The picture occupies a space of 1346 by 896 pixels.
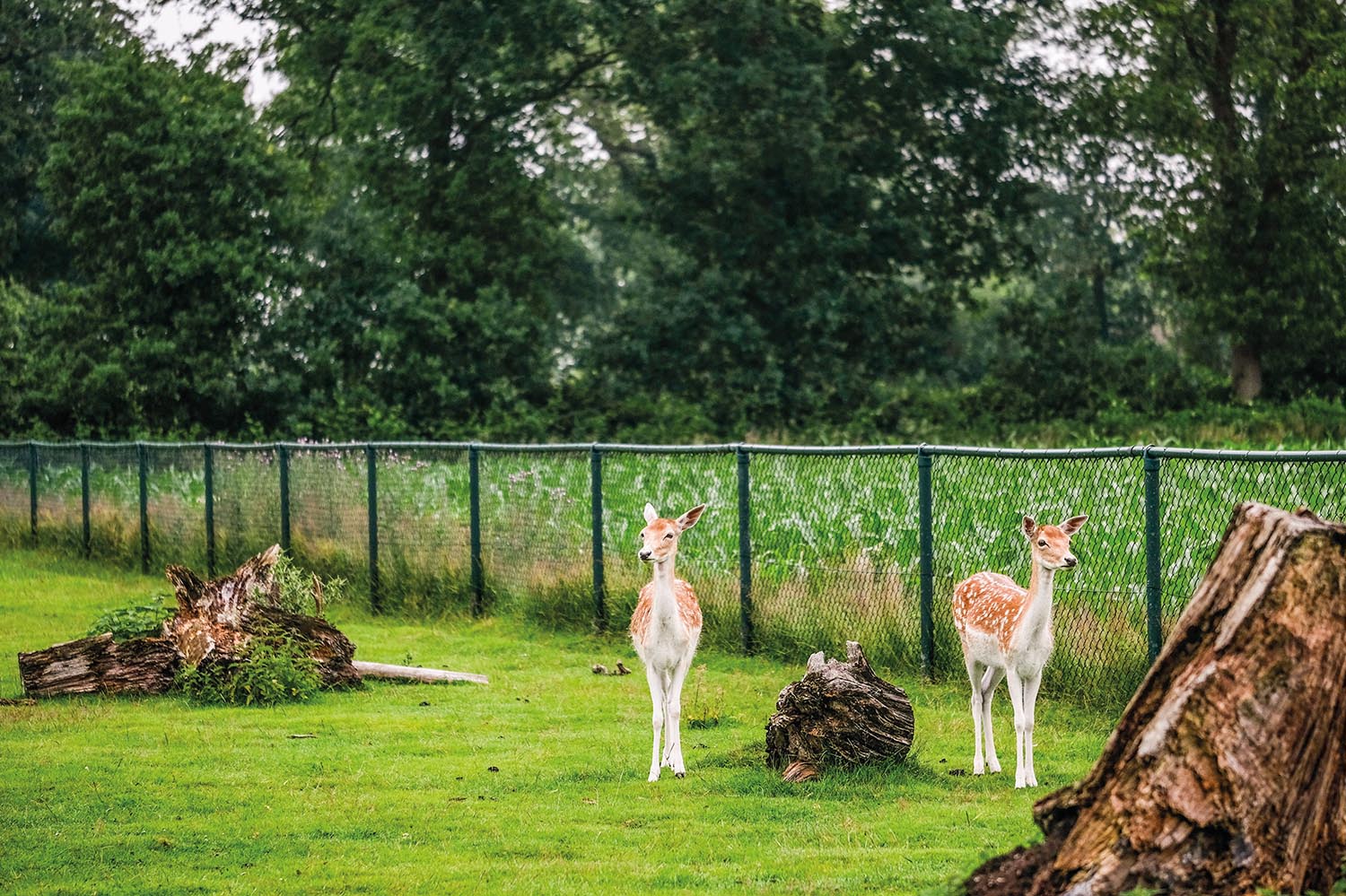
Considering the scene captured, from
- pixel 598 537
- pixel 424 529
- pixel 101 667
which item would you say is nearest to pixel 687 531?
pixel 598 537

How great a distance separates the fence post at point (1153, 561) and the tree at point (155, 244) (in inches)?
1124

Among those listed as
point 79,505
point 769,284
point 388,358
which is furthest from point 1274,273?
point 79,505

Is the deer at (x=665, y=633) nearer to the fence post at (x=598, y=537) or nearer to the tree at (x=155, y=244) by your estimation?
the fence post at (x=598, y=537)

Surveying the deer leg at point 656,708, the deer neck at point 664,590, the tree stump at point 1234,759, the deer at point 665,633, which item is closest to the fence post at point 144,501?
the deer at point 665,633

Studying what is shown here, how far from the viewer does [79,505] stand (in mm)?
25344

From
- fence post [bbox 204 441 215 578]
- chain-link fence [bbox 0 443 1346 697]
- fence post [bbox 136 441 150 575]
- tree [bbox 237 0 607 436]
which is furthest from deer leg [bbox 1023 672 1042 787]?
tree [bbox 237 0 607 436]

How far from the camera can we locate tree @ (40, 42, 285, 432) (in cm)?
3638

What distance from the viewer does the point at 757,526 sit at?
15008 mm

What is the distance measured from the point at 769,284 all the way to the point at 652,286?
295 centimetres

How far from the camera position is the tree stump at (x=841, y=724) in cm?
936

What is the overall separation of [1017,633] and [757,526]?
6311 mm

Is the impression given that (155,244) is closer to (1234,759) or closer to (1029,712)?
(1029,712)

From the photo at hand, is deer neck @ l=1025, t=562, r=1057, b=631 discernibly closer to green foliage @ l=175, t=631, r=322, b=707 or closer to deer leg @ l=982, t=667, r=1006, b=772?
deer leg @ l=982, t=667, r=1006, b=772

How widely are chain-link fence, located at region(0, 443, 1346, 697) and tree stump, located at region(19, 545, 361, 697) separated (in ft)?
11.5
